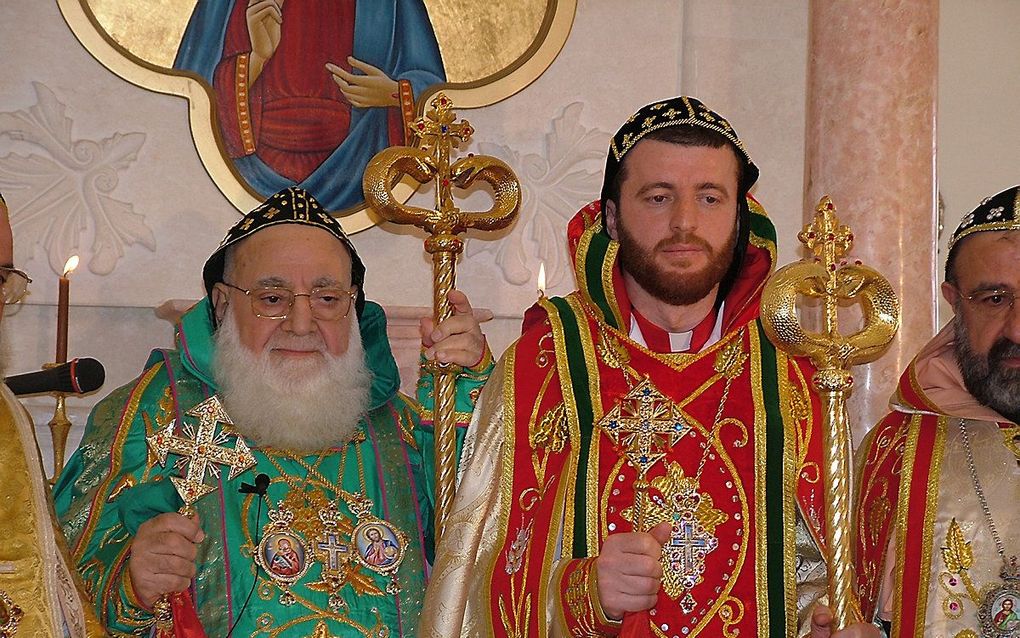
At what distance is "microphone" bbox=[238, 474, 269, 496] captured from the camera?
13.5 ft

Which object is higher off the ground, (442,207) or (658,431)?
(442,207)

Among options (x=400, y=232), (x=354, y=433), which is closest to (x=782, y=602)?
(x=354, y=433)

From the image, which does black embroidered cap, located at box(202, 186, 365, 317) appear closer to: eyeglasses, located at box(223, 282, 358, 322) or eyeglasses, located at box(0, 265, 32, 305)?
eyeglasses, located at box(223, 282, 358, 322)

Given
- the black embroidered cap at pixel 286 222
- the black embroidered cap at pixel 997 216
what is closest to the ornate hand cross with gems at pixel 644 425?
the black embroidered cap at pixel 997 216

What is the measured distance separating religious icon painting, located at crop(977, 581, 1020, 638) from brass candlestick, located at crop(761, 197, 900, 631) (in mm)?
472

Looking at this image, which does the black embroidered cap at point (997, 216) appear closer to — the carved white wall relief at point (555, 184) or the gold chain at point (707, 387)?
the gold chain at point (707, 387)

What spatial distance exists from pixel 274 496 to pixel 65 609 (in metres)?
0.78

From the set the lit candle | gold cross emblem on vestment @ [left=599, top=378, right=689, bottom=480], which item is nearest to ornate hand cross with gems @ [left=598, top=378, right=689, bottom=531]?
gold cross emblem on vestment @ [left=599, top=378, right=689, bottom=480]

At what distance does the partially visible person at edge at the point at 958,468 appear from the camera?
3619mm

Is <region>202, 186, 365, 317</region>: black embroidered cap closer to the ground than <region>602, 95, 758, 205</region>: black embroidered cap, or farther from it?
closer to the ground

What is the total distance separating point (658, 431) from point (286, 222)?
4.67 ft

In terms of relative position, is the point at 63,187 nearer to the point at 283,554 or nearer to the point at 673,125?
the point at 283,554

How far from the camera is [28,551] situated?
352cm

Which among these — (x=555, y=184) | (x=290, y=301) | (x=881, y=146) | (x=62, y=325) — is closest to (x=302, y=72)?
(x=555, y=184)
